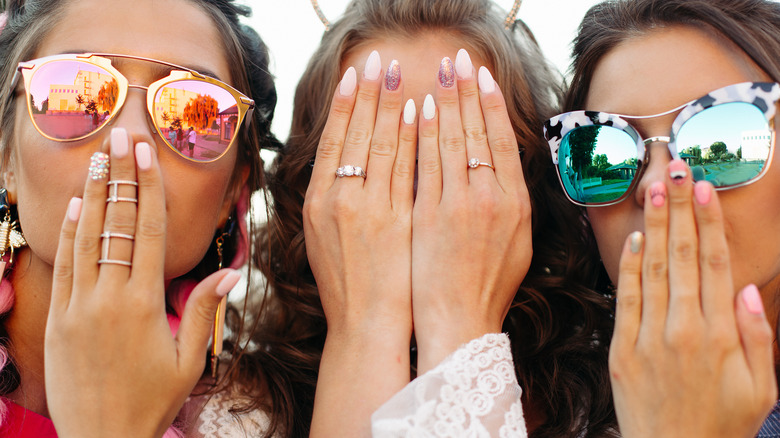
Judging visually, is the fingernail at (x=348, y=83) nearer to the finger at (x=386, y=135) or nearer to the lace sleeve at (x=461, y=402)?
the finger at (x=386, y=135)

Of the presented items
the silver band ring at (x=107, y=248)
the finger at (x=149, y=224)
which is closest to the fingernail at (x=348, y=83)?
the finger at (x=149, y=224)

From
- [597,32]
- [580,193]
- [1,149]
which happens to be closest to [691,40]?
[597,32]

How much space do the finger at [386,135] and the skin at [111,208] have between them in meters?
0.65

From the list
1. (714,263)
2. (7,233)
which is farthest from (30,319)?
(714,263)

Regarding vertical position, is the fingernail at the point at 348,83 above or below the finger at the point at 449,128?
above

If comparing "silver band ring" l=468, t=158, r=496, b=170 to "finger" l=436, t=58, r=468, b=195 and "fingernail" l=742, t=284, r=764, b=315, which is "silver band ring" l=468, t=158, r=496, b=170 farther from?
"fingernail" l=742, t=284, r=764, b=315

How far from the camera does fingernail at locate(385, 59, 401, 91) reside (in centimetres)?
273

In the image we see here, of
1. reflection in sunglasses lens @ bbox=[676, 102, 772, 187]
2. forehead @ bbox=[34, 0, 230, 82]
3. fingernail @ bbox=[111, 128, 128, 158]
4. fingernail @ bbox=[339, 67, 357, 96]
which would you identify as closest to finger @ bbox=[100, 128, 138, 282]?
fingernail @ bbox=[111, 128, 128, 158]

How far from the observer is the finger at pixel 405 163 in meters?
2.76

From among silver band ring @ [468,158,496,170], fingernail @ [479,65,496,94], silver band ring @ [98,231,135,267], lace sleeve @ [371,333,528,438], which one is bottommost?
lace sleeve @ [371,333,528,438]

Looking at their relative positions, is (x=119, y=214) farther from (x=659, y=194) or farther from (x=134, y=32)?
(x=659, y=194)

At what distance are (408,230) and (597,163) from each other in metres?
0.84

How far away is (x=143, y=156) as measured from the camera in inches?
84.1

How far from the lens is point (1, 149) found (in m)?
2.63
